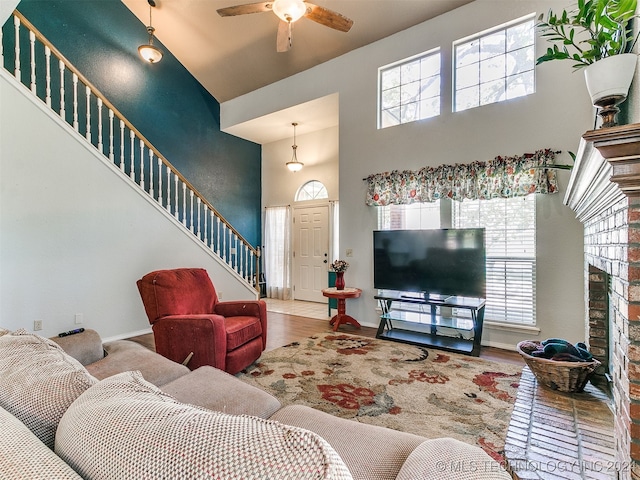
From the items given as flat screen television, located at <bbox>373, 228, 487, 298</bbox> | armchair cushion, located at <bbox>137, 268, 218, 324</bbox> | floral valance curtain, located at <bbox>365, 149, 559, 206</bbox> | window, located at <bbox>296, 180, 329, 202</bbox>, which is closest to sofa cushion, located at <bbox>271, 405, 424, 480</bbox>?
armchair cushion, located at <bbox>137, 268, 218, 324</bbox>

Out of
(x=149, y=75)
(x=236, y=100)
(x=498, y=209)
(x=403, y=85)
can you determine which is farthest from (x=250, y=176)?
(x=498, y=209)

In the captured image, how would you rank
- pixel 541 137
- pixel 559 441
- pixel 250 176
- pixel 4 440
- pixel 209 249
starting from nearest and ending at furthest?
pixel 4 440 < pixel 559 441 < pixel 541 137 < pixel 209 249 < pixel 250 176

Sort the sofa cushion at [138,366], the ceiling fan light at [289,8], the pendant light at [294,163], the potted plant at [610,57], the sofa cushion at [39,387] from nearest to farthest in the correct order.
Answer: the sofa cushion at [39,387], the potted plant at [610,57], the sofa cushion at [138,366], the ceiling fan light at [289,8], the pendant light at [294,163]

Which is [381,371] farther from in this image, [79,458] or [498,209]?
[79,458]

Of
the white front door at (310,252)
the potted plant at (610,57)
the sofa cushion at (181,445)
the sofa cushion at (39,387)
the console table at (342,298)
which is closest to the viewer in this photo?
the sofa cushion at (181,445)

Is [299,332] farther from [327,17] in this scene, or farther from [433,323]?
[327,17]

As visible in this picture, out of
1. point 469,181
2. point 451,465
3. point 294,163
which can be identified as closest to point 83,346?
point 451,465

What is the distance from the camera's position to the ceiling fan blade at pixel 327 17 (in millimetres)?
3143

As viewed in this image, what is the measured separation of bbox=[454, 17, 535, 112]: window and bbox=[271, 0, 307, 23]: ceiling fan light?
87.0 inches

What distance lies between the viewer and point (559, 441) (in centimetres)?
154

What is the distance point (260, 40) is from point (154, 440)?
581cm

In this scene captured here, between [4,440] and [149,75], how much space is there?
6.49 meters

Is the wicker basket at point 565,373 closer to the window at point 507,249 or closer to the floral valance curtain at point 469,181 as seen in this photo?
the window at point 507,249

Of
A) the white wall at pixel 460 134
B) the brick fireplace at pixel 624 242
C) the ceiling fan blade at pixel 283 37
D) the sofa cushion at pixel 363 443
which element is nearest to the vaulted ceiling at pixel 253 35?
the white wall at pixel 460 134
